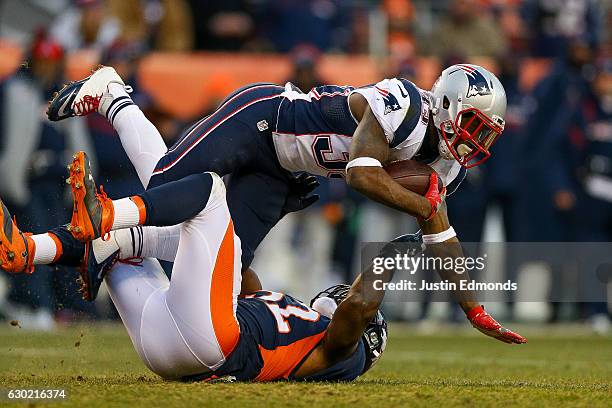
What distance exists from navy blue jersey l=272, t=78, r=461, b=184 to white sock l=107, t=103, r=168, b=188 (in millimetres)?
641

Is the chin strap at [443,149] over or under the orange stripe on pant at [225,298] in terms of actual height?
over

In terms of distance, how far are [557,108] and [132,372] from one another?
6.62 m

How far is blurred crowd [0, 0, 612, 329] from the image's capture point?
998 cm

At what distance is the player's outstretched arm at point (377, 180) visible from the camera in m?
5.66

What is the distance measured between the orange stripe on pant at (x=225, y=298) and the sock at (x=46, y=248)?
799 millimetres

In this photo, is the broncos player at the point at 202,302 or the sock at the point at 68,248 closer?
the broncos player at the point at 202,302

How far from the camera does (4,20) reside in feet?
39.8

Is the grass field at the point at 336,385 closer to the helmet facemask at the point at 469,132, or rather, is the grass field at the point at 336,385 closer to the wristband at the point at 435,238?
the wristband at the point at 435,238

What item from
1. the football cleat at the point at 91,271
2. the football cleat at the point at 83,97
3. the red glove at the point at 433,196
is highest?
the football cleat at the point at 83,97

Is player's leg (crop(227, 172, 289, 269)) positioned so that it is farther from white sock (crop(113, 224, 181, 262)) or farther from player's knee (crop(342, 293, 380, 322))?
player's knee (crop(342, 293, 380, 322))

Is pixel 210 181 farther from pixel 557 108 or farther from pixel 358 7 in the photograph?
pixel 358 7

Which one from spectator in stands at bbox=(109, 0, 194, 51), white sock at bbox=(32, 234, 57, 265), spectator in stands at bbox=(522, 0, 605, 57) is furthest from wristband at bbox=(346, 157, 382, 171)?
spectator in stands at bbox=(522, 0, 605, 57)

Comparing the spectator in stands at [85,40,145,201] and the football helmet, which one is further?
the spectator in stands at [85,40,145,201]

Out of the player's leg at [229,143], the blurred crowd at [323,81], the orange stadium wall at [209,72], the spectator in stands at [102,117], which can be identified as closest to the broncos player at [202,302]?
the player's leg at [229,143]
